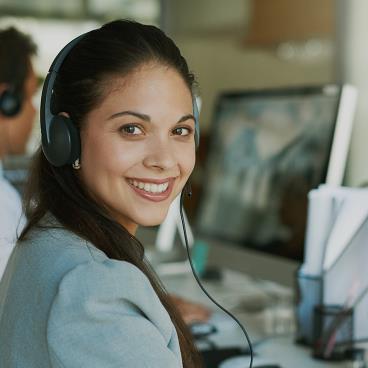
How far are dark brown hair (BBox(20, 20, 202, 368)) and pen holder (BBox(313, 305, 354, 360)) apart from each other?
0.61m

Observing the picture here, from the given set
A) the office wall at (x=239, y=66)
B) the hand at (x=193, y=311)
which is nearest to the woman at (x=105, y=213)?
the hand at (x=193, y=311)

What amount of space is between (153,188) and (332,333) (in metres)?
0.74

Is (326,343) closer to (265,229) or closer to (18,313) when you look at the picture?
(265,229)

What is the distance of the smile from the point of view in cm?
97

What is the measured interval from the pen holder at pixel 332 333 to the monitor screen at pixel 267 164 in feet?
0.91

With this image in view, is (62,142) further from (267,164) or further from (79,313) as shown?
(267,164)

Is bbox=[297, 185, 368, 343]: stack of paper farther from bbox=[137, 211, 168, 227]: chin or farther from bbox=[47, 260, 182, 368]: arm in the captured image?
bbox=[47, 260, 182, 368]: arm

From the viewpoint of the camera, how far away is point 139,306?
0.81 meters

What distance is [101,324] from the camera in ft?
2.55

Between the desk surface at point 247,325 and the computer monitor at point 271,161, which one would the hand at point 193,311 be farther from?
the computer monitor at point 271,161

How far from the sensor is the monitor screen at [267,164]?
73.5 inches

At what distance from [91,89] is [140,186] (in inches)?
5.6

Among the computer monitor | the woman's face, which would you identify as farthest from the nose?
the computer monitor

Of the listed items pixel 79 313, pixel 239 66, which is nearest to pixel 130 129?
pixel 79 313
